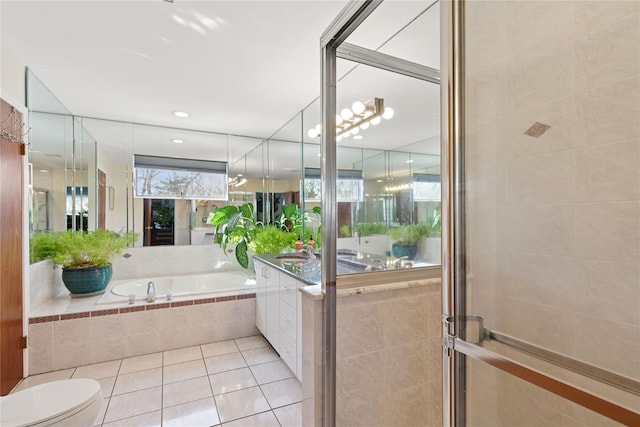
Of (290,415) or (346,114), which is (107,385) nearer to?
(290,415)

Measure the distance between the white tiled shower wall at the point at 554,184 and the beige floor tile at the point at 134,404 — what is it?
6.73 ft

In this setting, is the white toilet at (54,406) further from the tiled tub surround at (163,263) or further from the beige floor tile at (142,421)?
the tiled tub surround at (163,263)

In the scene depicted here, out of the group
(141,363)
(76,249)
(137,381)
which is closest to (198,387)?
(137,381)

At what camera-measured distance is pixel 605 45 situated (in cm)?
88

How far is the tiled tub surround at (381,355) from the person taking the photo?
1568 mm

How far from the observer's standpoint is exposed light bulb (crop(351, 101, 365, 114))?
1.79 m

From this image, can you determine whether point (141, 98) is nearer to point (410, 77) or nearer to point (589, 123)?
point (410, 77)

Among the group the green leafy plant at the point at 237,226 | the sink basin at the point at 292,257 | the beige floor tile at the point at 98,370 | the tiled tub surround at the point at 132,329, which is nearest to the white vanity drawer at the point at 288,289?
the sink basin at the point at 292,257

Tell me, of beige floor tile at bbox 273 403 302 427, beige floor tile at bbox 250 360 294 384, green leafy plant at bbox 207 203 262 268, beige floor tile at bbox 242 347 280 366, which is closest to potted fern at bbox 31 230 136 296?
green leafy plant at bbox 207 203 262 268

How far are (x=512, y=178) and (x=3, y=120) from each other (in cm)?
307

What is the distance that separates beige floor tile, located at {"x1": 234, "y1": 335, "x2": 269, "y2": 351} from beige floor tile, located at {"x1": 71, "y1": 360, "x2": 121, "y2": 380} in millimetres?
1013

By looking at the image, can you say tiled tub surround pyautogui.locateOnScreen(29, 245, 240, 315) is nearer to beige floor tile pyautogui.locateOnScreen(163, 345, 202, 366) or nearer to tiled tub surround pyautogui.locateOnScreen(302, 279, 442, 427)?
beige floor tile pyautogui.locateOnScreen(163, 345, 202, 366)

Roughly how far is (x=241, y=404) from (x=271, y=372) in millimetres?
445

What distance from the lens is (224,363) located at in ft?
8.68
